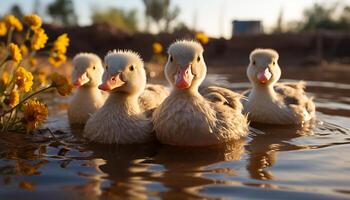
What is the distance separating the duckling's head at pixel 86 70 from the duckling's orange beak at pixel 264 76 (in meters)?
2.11

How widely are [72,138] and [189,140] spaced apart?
4.40 ft

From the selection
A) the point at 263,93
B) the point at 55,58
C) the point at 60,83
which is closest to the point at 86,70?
the point at 55,58

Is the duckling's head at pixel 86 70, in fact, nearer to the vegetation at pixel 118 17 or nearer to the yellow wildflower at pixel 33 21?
the yellow wildflower at pixel 33 21

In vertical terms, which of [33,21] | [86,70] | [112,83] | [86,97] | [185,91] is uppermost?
[33,21]

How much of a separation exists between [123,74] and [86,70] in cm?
130

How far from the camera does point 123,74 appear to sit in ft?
15.1

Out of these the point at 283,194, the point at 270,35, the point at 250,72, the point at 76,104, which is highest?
the point at 270,35

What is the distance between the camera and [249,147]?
465 centimetres

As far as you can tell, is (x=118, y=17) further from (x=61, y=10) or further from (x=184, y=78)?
(x=184, y=78)

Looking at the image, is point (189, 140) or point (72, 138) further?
point (72, 138)

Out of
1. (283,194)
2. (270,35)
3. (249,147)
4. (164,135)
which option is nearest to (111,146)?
(164,135)

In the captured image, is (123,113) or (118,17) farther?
(118,17)

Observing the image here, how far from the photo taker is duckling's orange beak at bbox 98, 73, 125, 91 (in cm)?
435

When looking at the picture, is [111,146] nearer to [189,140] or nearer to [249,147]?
[189,140]
